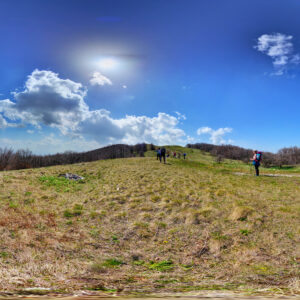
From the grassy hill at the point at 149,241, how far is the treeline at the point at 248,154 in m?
51.0

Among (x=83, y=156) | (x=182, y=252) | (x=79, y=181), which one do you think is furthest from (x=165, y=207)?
(x=83, y=156)

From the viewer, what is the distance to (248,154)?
426 ft

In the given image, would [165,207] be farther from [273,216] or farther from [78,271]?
[78,271]

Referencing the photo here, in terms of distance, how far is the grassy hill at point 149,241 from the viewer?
14.2 ft

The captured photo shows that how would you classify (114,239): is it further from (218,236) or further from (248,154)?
(248,154)

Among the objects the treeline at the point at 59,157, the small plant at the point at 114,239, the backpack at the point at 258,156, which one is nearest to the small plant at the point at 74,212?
the small plant at the point at 114,239

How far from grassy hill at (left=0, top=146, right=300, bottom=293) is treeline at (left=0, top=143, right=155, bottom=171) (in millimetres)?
80434

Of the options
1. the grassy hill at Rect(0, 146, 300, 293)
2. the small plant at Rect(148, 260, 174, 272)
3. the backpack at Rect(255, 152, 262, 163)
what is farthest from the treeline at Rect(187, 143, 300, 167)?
the small plant at Rect(148, 260, 174, 272)

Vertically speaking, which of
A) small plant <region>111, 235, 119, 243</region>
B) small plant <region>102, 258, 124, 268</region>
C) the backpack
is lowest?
small plant <region>111, 235, 119, 243</region>

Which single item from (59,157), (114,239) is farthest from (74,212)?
(59,157)

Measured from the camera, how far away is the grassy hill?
4336 millimetres

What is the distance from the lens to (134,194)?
14.8 m

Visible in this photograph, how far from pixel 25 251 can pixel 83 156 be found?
11438 centimetres

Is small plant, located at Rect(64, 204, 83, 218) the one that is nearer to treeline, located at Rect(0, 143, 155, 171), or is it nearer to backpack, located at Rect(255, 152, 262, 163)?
backpack, located at Rect(255, 152, 262, 163)
